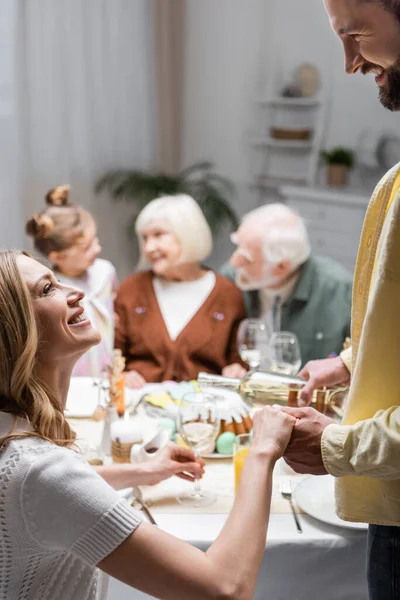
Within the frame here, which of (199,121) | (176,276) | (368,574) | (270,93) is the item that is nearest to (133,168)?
(199,121)

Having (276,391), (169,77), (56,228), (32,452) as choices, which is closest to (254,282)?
(56,228)

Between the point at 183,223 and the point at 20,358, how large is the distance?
165 cm

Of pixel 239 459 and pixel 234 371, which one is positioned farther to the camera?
pixel 234 371

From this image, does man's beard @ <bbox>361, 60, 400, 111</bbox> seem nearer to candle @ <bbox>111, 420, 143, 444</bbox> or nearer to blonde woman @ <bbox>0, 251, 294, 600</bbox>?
blonde woman @ <bbox>0, 251, 294, 600</bbox>

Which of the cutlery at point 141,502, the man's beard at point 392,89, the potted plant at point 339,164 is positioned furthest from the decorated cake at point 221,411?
the potted plant at point 339,164

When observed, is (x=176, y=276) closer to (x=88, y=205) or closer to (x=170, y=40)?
(x=88, y=205)

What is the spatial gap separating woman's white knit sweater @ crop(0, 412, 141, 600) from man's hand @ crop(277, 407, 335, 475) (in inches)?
11.5

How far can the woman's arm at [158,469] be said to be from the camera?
1.40 metres

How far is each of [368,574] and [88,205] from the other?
127 inches

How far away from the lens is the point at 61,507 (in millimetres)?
911

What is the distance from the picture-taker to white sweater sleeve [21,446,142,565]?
909 mm

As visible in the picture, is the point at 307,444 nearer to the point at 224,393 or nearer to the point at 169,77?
the point at 224,393

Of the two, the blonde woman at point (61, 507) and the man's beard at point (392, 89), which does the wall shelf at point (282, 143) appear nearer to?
the man's beard at point (392, 89)

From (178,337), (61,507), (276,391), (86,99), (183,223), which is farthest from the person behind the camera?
(86,99)
